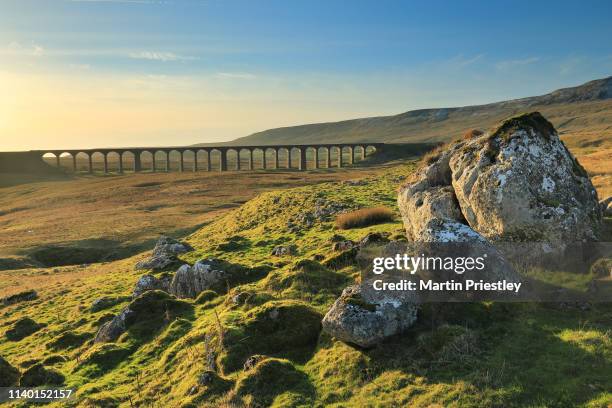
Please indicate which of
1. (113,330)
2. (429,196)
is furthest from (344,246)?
(113,330)

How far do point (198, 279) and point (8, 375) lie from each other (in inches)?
312

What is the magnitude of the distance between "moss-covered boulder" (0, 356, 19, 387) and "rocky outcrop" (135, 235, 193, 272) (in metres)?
12.2

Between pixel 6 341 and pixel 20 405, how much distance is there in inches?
387

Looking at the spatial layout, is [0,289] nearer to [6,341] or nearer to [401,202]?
[6,341]

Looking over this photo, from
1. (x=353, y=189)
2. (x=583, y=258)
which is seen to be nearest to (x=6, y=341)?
(x=583, y=258)

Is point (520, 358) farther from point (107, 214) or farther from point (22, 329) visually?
point (107, 214)

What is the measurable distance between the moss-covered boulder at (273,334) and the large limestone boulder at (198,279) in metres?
6.30

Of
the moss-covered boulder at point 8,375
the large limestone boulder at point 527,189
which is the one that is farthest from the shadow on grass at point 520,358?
the moss-covered boulder at point 8,375

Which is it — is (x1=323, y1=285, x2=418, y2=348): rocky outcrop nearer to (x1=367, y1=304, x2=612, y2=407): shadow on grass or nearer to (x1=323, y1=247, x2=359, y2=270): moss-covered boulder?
(x1=367, y1=304, x2=612, y2=407): shadow on grass

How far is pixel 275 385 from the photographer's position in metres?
11.6

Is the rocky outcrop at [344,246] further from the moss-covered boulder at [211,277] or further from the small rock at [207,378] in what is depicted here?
the small rock at [207,378]

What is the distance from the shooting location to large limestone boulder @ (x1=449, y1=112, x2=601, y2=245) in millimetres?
15672

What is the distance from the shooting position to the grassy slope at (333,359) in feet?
32.8

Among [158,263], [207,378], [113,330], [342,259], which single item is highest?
[342,259]
